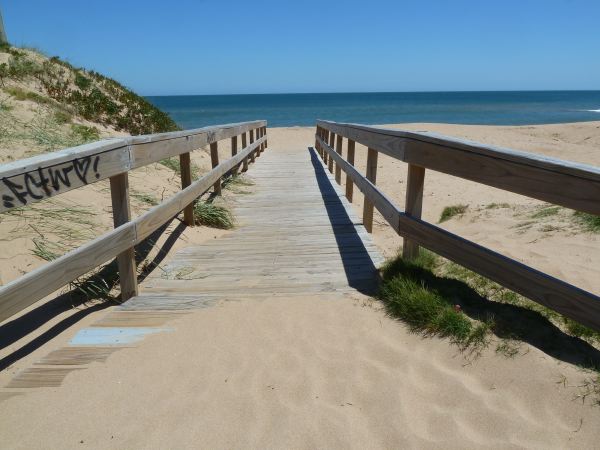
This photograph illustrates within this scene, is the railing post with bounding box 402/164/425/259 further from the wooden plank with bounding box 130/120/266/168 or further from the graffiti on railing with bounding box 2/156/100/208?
the graffiti on railing with bounding box 2/156/100/208

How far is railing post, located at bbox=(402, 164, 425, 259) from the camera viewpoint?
329 cm

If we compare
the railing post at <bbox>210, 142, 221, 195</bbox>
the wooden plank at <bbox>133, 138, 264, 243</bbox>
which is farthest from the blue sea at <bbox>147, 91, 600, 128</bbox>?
Result: the wooden plank at <bbox>133, 138, 264, 243</bbox>

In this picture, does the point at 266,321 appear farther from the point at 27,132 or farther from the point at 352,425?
the point at 27,132

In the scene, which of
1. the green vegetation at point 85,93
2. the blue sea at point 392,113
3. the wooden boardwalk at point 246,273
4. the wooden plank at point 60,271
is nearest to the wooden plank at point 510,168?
the wooden boardwalk at point 246,273

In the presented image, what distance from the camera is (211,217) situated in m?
5.60

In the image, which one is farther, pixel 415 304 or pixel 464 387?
pixel 415 304

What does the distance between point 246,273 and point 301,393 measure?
72.6 inches

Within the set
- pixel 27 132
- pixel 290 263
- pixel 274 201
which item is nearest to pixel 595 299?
pixel 290 263

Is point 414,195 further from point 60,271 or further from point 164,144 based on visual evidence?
point 60,271

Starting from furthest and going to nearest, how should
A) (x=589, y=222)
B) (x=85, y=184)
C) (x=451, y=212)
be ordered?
1. (x=451, y=212)
2. (x=589, y=222)
3. (x=85, y=184)

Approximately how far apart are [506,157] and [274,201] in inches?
201

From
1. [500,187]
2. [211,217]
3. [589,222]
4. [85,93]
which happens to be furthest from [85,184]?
[85,93]

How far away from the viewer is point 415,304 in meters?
2.92

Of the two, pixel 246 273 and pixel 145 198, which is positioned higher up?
pixel 145 198
